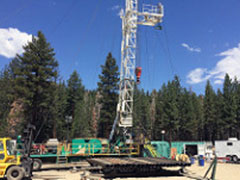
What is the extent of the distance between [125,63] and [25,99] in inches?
560

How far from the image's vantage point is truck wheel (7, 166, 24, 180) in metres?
10.8

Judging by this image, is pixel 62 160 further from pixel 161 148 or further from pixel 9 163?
pixel 161 148

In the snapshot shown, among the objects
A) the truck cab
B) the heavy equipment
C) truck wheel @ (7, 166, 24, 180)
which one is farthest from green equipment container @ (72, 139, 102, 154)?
truck wheel @ (7, 166, 24, 180)

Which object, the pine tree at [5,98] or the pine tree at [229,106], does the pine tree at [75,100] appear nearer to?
the pine tree at [5,98]

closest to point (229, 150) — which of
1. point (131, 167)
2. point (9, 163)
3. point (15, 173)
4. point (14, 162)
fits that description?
point (131, 167)

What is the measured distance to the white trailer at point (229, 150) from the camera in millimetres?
26031

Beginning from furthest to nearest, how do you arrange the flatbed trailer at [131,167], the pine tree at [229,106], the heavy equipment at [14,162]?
the pine tree at [229,106], the flatbed trailer at [131,167], the heavy equipment at [14,162]

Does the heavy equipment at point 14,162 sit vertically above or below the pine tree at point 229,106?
below

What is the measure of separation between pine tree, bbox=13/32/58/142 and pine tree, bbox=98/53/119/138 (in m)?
11.5

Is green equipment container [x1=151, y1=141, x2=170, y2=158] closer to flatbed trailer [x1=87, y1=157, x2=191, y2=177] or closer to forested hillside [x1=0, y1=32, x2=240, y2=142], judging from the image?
forested hillside [x1=0, y1=32, x2=240, y2=142]

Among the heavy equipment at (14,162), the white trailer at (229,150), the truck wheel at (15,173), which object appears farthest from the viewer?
the white trailer at (229,150)

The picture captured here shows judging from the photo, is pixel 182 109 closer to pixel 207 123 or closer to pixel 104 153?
pixel 207 123

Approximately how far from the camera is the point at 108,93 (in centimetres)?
4122

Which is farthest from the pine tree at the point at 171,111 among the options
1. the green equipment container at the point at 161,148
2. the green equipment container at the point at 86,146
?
the green equipment container at the point at 86,146
